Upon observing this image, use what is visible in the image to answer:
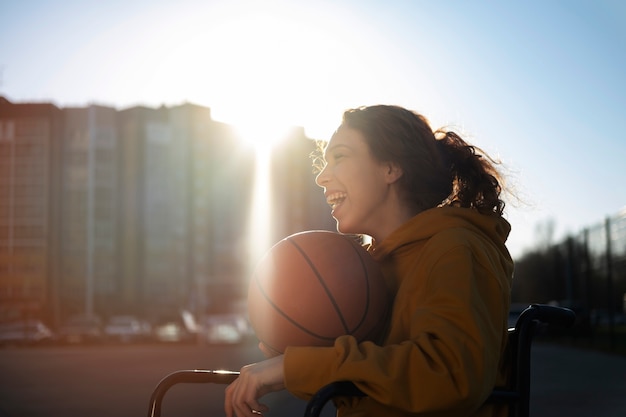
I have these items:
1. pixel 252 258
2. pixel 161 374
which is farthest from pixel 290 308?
pixel 252 258

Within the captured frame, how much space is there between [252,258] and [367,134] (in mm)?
73535

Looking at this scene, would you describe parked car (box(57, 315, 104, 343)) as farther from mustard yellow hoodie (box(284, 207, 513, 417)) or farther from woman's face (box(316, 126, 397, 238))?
mustard yellow hoodie (box(284, 207, 513, 417))

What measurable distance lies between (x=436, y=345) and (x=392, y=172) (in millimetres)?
662

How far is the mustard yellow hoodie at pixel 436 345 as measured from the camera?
5.37 feet

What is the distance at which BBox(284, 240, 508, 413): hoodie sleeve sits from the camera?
163 cm

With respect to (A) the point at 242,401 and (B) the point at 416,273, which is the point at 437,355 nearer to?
(B) the point at 416,273

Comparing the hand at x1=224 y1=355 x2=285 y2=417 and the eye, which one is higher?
the eye

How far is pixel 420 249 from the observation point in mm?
2062

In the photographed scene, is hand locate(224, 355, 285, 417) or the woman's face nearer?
hand locate(224, 355, 285, 417)

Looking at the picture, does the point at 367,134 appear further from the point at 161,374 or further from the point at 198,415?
the point at 161,374

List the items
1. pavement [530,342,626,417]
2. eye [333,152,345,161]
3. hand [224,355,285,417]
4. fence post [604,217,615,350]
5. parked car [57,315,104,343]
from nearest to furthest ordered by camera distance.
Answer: hand [224,355,285,417], eye [333,152,345,161], pavement [530,342,626,417], fence post [604,217,615,350], parked car [57,315,104,343]

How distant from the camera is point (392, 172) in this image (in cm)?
221

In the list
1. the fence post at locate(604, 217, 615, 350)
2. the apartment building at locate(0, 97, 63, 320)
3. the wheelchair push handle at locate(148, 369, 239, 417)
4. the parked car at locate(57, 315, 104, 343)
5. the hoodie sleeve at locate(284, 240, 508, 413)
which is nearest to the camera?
the hoodie sleeve at locate(284, 240, 508, 413)

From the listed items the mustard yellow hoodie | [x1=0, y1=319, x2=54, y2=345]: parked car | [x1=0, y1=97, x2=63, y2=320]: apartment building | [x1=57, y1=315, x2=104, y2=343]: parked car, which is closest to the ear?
the mustard yellow hoodie
